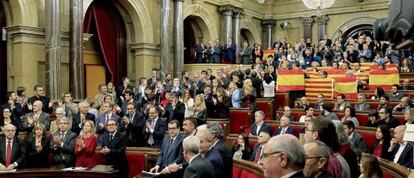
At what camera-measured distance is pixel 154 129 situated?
656 cm

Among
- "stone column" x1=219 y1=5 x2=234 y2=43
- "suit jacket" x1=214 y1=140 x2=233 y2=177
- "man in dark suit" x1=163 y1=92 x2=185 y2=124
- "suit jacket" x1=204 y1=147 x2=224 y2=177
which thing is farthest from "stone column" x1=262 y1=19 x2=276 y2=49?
"suit jacket" x1=204 y1=147 x2=224 y2=177

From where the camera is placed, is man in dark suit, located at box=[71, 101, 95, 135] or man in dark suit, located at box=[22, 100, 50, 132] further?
man in dark suit, located at box=[71, 101, 95, 135]

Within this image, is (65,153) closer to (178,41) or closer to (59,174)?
(59,174)

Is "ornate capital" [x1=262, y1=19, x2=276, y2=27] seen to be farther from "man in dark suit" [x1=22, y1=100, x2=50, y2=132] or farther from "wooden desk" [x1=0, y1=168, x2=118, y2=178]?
"wooden desk" [x1=0, y1=168, x2=118, y2=178]

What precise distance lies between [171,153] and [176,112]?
2.86 m

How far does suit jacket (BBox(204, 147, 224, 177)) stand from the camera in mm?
3531

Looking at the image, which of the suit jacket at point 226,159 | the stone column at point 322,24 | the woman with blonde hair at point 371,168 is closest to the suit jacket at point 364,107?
the suit jacket at point 226,159

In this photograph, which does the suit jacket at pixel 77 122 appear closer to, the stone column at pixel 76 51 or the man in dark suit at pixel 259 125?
the man in dark suit at pixel 259 125

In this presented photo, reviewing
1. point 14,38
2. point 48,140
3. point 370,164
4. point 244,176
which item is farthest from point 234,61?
point 370,164

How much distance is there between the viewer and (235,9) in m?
17.3

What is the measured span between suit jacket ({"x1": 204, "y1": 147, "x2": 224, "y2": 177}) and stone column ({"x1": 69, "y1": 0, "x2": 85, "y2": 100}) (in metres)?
7.59

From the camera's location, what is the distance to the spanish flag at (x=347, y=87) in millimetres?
9867

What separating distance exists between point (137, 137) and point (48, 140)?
1.44 meters

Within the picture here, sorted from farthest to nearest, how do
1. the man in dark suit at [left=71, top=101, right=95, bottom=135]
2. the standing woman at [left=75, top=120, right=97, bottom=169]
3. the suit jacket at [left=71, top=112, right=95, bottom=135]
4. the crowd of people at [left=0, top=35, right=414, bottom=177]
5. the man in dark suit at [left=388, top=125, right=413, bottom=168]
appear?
1. the man in dark suit at [left=71, top=101, right=95, bottom=135]
2. the suit jacket at [left=71, top=112, right=95, bottom=135]
3. the standing woman at [left=75, top=120, right=97, bottom=169]
4. the man in dark suit at [left=388, top=125, right=413, bottom=168]
5. the crowd of people at [left=0, top=35, right=414, bottom=177]
